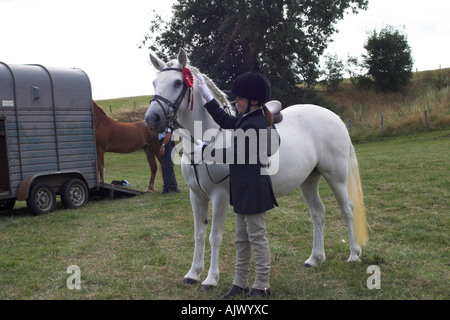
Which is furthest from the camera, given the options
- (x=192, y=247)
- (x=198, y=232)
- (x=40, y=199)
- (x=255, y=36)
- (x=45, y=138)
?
(x=255, y=36)

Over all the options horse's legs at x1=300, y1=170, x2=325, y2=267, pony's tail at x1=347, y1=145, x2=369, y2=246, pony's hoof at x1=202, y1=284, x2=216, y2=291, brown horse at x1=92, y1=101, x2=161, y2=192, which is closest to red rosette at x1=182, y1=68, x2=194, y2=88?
pony's hoof at x1=202, y1=284, x2=216, y2=291

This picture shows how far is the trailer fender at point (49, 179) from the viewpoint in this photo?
27.6 ft

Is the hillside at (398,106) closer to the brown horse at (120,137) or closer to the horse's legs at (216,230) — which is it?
the brown horse at (120,137)

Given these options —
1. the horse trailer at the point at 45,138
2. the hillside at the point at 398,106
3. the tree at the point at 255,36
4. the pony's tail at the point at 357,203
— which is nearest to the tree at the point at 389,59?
the hillside at the point at 398,106

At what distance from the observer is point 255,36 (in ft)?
79.3

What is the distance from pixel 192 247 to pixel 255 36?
780 inches

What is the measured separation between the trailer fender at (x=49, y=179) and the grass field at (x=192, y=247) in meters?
0.47

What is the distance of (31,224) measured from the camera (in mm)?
7906

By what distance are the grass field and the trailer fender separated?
47 cm

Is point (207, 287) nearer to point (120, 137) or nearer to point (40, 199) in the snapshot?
point (40, 199)

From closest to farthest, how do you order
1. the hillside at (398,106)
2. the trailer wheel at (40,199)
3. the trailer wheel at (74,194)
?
the trailer wheel at (40,199)
the trailer wheel at (74,194)
the hillside at (398,106)

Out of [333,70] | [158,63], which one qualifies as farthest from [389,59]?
[158,63]
